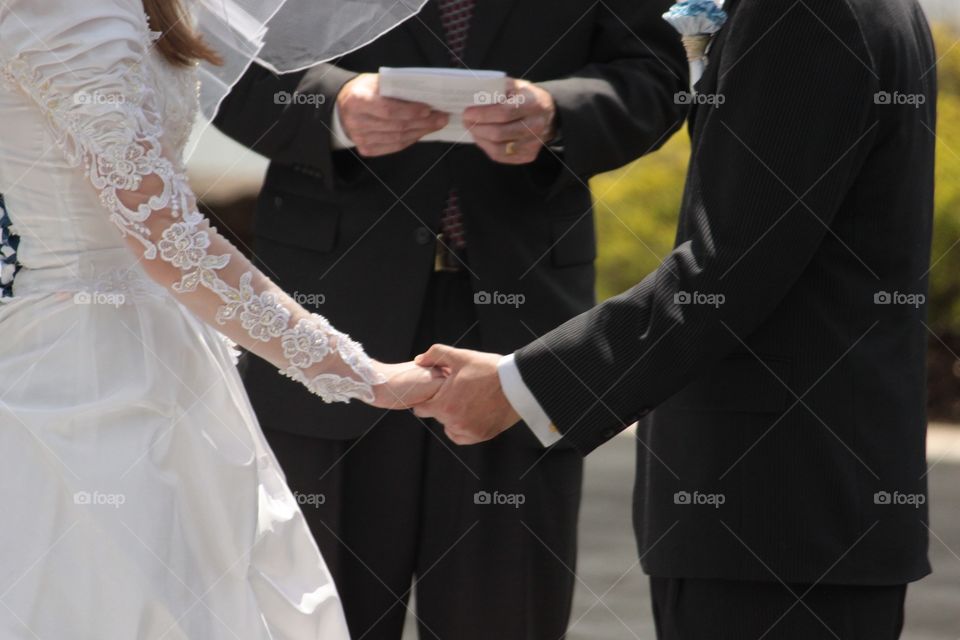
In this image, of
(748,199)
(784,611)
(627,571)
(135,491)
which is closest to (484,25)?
(748,199)

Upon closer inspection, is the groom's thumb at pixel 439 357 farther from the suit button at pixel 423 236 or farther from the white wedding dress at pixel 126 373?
the suit button at pixel 423 236

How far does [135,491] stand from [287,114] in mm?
1103

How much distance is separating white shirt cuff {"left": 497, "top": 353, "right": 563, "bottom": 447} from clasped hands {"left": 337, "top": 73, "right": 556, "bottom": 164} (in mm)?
690

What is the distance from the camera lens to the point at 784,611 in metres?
2.25

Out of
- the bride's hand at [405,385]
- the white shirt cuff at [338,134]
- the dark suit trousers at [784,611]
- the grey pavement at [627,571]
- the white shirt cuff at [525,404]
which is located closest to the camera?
the dark suit trousers at [784,611]

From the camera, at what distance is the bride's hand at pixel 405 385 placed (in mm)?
2805

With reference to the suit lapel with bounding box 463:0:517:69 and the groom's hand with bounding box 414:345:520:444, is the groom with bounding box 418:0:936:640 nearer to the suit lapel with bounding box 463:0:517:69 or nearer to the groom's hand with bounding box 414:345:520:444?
the groom's hand with bounding box 414:345:520:444

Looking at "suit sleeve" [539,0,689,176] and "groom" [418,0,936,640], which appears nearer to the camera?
"groom" [418,0,936,640]

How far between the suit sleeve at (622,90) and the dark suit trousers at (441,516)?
41cm

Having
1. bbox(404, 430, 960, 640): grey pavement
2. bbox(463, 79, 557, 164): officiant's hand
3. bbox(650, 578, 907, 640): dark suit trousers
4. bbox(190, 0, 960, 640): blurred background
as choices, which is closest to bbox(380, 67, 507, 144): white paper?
bbox(463, 79, 557, 164): officiant's hand

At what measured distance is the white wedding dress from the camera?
2.35 meters

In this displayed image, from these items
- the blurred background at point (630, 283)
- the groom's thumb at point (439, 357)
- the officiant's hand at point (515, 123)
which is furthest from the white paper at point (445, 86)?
the blurred background at point (630, 283)

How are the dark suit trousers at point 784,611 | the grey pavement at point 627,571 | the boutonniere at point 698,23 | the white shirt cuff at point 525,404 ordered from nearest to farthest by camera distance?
the dark suit trousers at point 784,611 < the boutonniere at point 698,23 < the white shirt cuff at point 525,404 < the grey pavement at point 627,571

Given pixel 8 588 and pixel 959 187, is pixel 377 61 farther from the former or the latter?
pixel 959 187
